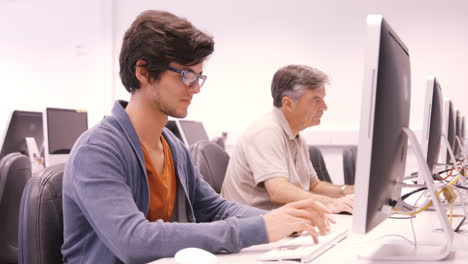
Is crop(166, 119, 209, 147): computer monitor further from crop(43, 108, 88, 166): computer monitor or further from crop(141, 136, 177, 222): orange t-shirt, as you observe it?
crop(141, 136, 177, 222): orange t-shirt

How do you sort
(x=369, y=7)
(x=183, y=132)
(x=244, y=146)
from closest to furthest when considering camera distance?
(x=244, y=146) → (x=183, y=132) → (x=369, y=7)

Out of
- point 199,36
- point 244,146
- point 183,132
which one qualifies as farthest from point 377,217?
point 183,132

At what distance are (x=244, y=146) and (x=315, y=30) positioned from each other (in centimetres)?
316

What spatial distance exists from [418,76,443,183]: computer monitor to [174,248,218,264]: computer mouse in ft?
2.89

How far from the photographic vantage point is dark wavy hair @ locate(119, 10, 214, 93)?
4.38 feet

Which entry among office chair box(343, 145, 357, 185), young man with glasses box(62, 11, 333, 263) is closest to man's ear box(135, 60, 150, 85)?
young man with glasses box(62, 11, 333, 263)

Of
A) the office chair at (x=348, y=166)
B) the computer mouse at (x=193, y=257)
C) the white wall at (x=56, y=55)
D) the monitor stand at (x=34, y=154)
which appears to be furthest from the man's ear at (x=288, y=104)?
Answer: the white wall at (x=56, y=55)

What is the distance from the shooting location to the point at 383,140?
36.1 inches

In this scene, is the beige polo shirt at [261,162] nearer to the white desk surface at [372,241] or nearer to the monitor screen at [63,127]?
the white desk surface at [372,241]

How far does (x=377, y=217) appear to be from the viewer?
38.2 inches

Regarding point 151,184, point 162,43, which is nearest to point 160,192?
point 151,184

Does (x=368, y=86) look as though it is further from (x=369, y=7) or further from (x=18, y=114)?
(x=369, y=7)

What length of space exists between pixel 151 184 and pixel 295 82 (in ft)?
4.00

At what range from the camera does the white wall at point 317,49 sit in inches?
186
